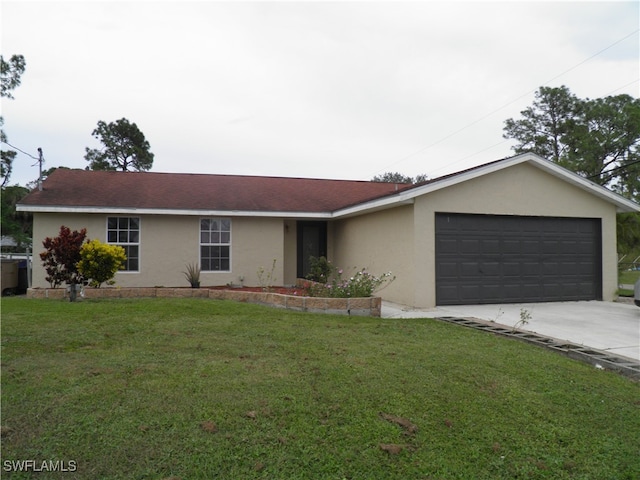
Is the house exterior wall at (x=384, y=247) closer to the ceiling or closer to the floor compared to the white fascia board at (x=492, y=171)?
closer to the floor

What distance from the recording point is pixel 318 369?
493cm

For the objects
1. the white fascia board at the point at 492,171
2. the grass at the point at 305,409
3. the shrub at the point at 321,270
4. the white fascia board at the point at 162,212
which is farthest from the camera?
the shrub at the point at 321,270

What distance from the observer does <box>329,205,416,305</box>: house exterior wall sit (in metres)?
11.2

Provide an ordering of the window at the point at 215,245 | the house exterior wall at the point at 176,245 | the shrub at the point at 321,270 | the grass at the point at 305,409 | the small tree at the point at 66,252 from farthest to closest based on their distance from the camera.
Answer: the window at the point at 215,245
the house exterior wall at the point at 176,245
the shrub at the point at 321,270
the small tree at the point at 66,252
the grass at the point at 305,409

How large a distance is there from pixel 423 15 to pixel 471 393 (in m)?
10.1

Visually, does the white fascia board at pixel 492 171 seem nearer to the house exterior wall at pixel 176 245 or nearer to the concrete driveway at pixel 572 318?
the concrete driveway at pixel 572 318

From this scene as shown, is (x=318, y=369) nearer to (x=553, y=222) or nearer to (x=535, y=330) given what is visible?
(x=535, y=330)

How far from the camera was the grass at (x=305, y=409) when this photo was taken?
317 cm

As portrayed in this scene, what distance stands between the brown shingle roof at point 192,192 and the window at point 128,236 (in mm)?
604

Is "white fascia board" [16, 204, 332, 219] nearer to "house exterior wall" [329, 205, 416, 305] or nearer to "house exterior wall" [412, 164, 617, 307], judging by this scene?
"house exterior wall" [329, 205, 416, 305]

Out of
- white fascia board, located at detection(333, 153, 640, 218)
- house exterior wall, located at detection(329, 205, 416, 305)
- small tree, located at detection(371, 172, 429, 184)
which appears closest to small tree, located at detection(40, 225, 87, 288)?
white fascia board, located at detection(333, 153, 640, 218)

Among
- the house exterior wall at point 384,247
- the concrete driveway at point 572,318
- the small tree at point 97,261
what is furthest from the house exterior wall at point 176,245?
the concrete driveway at point 572,318

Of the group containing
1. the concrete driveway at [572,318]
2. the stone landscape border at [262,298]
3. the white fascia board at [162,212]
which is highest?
the white fascia board at [162,212]

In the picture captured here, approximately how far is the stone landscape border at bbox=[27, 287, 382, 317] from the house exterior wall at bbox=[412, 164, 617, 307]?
2230mm
